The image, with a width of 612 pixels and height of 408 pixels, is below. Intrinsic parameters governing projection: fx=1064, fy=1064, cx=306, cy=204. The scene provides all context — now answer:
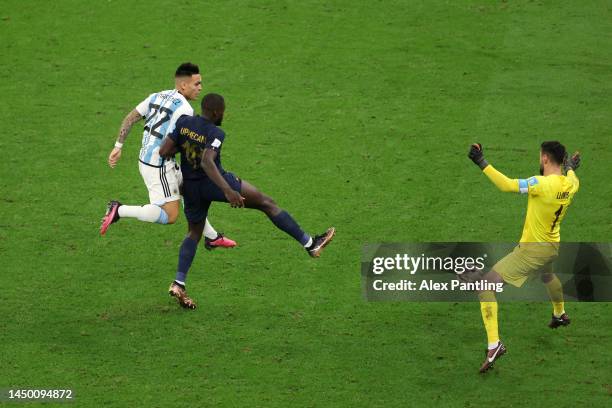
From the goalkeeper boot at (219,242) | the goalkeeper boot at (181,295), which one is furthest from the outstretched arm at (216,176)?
the goalkeeper boot at (219,242)

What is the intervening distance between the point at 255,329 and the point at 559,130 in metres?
6.34

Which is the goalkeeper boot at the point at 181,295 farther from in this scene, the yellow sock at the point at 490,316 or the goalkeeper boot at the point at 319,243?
the yellow sock at the point at 490,316

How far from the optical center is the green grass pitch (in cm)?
1050

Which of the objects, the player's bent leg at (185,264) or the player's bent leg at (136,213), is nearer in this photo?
the player's bent leg at (185,264)

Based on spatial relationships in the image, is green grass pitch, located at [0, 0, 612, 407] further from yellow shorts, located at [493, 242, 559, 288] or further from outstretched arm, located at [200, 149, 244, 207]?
outstretched arm, located at [200, 149, 244, 207]

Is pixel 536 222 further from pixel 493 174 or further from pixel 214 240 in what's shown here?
pixel 214 240

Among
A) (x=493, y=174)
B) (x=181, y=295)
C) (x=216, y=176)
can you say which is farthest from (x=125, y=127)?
(x=493, y=174)

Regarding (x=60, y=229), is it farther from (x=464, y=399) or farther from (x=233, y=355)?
(x=464, y=399)

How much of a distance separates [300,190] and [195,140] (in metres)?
3.22

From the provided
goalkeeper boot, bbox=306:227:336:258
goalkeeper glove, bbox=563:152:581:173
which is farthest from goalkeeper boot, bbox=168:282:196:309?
goalkeeper glove, bbox=563:152:581:173

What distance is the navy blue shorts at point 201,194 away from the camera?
11.1 metres

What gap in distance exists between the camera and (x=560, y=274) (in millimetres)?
12016

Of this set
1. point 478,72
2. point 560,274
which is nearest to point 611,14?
point 478,72

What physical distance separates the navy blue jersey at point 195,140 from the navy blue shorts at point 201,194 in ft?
0.25
